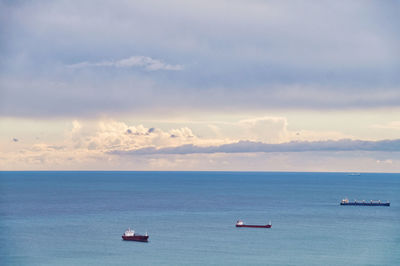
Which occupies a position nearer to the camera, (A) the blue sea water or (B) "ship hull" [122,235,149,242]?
(A) the blue sea water

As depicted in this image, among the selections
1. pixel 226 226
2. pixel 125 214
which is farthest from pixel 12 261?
pixel 125 214

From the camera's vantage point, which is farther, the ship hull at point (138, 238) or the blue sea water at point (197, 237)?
the ship hull at point (138, 238)

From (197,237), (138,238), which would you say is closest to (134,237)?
(138,238)

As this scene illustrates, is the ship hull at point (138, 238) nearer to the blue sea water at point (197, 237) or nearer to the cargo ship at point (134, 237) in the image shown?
the cargo ship at point (134, 237)

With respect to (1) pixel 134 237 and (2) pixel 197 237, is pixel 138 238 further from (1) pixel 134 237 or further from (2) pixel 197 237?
(2) pixel 197 237

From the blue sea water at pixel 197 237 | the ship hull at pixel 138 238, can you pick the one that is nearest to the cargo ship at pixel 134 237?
the ship hull at pixel 138 238

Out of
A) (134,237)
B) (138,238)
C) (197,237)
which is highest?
(134,237)

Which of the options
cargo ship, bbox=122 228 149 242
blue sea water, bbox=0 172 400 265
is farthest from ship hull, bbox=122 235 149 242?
blue sea water, bbox=0 172 400 265

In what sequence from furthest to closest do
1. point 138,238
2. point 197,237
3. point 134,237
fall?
point 197,237 → point 134,237 → point 138,238

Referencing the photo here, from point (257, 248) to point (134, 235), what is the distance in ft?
80.9

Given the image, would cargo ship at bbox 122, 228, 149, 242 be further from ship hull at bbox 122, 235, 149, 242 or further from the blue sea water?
the blue sea water

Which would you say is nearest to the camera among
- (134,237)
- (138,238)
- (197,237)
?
(138,238)

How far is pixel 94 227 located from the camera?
390 ft

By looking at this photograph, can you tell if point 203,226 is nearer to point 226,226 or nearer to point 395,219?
point 226,226
